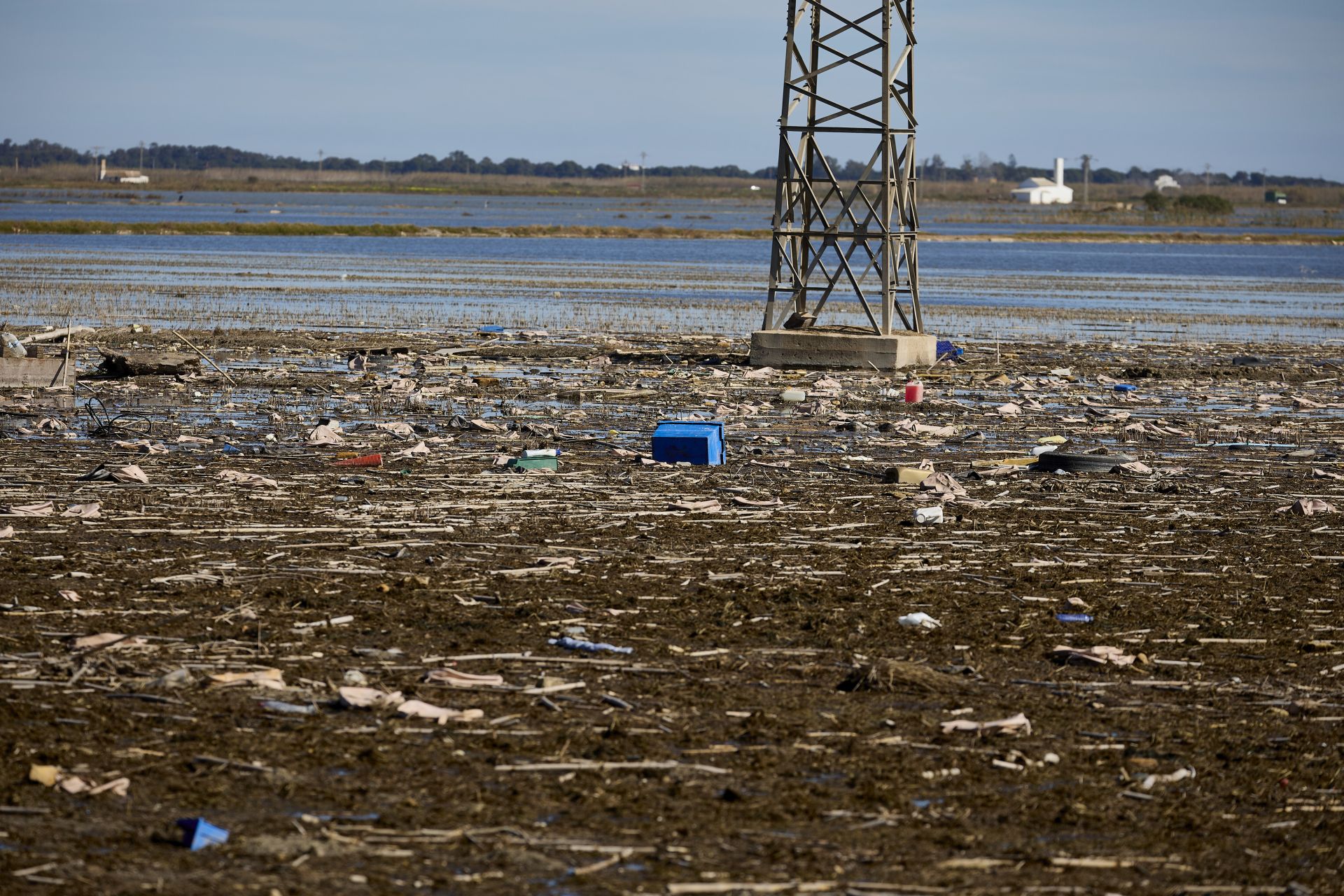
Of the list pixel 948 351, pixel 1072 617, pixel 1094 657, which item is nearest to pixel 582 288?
pixel 948 351

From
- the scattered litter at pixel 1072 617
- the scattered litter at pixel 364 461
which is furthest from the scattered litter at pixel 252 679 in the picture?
the scattered litter at pixel 364 461

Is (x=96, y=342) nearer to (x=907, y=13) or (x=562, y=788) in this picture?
(x=907, y=13)

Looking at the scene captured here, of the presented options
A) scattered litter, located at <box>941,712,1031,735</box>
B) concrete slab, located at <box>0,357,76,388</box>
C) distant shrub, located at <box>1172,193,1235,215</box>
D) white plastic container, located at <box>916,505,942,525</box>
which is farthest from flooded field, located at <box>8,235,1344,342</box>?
distant shrub, located at <box>1172,193,1235,215</box>

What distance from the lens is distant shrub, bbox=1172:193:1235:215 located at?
162m

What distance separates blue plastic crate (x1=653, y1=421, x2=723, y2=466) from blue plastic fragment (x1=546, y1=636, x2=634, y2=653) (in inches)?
249

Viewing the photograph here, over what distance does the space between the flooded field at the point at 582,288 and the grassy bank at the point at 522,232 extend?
500 cm

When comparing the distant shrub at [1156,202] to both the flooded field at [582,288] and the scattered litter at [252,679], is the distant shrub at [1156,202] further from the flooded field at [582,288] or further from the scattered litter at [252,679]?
the scattered litter at [252,679]

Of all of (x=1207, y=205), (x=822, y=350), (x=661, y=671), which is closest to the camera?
(x=661, y=671)

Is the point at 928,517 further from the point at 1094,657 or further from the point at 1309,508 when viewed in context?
the point at 1094,657

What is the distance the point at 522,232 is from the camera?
94875mm

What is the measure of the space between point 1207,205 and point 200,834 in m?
170

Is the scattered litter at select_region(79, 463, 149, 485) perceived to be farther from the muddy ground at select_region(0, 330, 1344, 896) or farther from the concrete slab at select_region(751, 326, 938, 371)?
the concrete slab at select_region(751, 326, 938, 371)

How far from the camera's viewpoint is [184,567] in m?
9.64

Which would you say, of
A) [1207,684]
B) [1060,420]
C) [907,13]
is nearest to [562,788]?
[1207,684]
